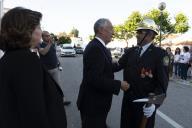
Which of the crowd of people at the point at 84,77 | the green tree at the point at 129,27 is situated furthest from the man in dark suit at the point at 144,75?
the green tree at the point at 129,27

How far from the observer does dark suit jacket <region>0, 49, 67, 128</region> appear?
276 cm

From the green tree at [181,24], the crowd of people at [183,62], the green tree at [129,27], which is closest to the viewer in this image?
the crowd of people at [183,62]

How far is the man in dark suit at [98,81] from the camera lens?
452 centimetres

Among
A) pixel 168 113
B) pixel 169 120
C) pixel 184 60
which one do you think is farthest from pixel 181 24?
pixel 169 120

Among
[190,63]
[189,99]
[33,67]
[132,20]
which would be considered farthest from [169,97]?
[132,20]

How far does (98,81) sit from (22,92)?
5.93ft

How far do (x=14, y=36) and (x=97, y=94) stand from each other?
2.02m

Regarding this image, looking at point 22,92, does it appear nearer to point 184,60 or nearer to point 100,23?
point 100,23

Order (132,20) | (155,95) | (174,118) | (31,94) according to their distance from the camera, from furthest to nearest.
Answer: (132,20), (174,118), (155,95), (31,94)

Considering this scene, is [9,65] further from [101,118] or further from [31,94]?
[101,118]

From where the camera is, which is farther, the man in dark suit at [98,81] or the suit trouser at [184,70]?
the suit trouser at [184,70]

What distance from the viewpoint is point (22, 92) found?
9.05ft

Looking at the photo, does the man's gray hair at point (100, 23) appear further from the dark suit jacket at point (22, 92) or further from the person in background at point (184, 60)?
the person in background at point (184, 60)

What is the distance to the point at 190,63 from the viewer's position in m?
19.5
